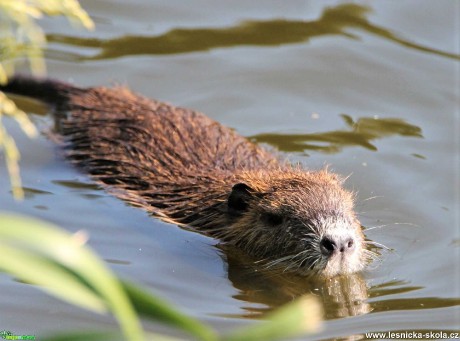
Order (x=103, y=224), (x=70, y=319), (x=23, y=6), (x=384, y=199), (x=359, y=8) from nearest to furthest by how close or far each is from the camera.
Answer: (x=23, y=6) < (x=70, y=319) < (x=103, y=224) < (x=384, y=199) < (x=359, y=8)

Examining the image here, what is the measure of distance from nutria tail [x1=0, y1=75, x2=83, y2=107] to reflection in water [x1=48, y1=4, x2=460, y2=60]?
35.6 inches

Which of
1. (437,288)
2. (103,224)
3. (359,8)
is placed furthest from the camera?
(359,8)

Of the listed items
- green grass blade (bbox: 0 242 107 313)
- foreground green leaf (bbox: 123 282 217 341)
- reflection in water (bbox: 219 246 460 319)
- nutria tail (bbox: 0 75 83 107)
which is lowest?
foreground green leaf (bbox: 123 282 217 341)

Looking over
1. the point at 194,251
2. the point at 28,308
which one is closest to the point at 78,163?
the point at 194,251

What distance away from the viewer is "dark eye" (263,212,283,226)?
4.72 m

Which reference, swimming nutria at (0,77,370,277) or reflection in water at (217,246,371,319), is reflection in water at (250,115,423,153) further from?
reflection in water at (217,246,371,319)

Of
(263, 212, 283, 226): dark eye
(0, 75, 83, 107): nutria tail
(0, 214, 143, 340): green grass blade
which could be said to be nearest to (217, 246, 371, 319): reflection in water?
(263, 212, 283, 226): dark eye

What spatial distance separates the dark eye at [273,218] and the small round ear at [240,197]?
15cm

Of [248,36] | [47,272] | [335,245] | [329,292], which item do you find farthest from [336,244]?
[248,36]

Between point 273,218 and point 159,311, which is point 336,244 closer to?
point 273,218

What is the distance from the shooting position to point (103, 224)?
209 inches

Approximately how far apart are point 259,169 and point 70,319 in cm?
166

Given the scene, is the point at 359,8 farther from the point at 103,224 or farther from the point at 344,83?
the point at 103,224

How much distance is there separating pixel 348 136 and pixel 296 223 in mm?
2034
